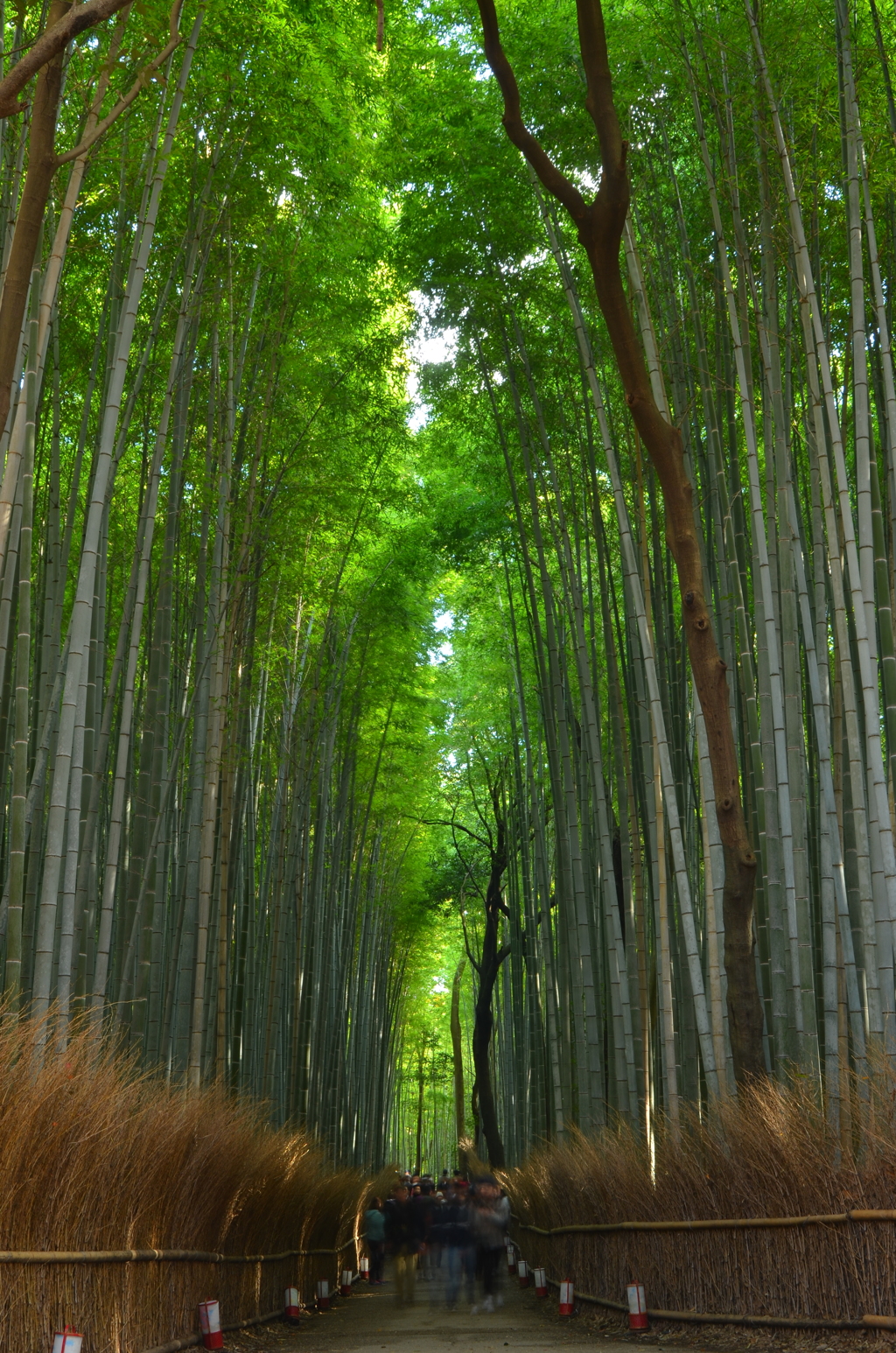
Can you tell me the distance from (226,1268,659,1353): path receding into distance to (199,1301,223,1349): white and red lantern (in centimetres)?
39

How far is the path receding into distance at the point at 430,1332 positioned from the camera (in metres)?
4.47

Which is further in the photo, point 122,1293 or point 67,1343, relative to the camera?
point 122,1293

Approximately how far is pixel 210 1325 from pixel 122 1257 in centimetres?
103

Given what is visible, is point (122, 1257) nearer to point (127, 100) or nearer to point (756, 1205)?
point (756, 1205)

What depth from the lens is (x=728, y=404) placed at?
570cm

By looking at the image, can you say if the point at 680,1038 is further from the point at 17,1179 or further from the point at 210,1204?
the point at 17,1179

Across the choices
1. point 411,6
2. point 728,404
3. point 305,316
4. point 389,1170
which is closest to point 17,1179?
point 728,404

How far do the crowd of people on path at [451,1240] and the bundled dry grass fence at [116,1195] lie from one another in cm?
190

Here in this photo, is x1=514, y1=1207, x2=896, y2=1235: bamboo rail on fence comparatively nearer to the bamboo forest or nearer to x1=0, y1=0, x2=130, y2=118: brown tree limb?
the bamboo forest

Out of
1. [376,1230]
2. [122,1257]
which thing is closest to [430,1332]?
[122,1257]

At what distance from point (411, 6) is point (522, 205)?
1365 mm

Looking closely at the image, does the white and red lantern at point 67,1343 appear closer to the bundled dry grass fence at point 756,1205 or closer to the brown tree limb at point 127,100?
the bundled dry grass fence at point 756,1205

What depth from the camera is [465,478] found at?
31.7ft

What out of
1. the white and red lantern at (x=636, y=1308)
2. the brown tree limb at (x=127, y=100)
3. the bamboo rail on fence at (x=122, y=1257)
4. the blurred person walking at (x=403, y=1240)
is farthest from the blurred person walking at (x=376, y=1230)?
the brown tree limb at (x=127, y=100)
